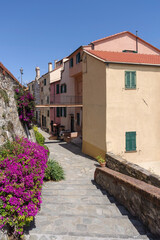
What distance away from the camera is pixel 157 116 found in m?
15.0

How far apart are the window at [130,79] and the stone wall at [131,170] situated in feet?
16.7

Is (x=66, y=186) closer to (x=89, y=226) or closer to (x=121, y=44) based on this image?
(x=89, y=226)

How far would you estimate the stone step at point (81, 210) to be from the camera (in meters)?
6.09

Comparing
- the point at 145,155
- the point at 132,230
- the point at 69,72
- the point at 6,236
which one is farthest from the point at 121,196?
the point at 69,72

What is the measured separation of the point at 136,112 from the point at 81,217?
10.2 meters

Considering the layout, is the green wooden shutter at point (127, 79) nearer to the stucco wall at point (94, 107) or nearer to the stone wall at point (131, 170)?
the stucco wall at point (94, 107)

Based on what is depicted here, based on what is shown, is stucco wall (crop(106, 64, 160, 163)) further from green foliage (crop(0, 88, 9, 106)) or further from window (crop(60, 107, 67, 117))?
window (crop(60, 107, 67, 117))

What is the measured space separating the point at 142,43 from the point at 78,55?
8.88 meters

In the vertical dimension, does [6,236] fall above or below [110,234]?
above

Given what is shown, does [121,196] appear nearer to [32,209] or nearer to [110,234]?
[110,234]

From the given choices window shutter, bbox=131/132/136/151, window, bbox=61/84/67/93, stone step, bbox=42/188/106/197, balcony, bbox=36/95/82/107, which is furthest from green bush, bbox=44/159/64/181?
window, bbox=61/84/67/93

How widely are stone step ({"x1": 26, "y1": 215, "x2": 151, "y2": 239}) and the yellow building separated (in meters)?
8.44

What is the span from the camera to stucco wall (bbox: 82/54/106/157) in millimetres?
14375

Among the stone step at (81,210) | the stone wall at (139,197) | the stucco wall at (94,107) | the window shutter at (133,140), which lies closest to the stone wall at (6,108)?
the stone step at (81,210)
